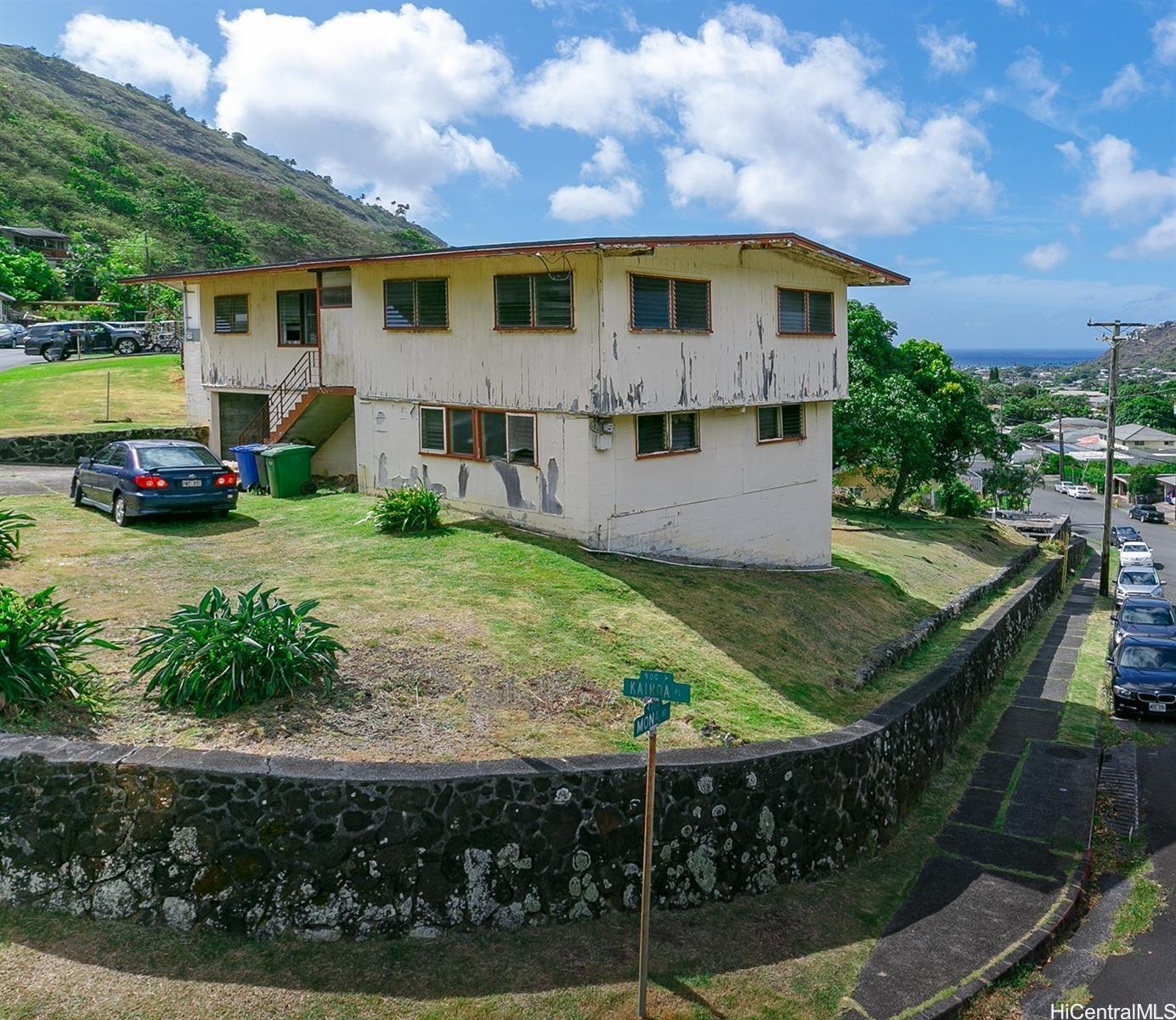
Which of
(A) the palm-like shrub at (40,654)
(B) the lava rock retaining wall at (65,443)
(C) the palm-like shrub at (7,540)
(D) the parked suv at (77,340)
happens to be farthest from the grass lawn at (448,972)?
(D) the parked suv at (77,340)

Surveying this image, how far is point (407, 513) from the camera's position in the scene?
56.9 ft

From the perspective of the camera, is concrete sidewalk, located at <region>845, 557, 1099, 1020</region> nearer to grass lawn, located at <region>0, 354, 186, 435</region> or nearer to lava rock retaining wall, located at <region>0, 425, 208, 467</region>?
Answer: lava rock retaining wall, located at <region>0, 425, 208, 467</region>

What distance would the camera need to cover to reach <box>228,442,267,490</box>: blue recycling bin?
2188 cm

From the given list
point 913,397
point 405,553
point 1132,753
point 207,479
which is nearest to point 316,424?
point 207,479

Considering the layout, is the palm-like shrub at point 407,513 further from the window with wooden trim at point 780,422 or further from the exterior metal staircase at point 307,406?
the window with wooden trim at point 780,422

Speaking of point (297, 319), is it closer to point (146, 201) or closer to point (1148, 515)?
point (1148, 515)

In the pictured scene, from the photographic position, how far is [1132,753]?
15297 millimetres

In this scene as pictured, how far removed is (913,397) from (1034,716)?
21.8 meters

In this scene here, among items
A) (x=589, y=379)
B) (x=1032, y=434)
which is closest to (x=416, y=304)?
(x=589, y=379)

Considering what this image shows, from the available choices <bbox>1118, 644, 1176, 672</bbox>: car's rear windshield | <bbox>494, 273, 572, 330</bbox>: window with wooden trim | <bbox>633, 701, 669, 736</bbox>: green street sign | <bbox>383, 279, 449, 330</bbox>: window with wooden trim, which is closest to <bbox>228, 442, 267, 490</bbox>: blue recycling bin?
<bbox>383, 279, 449, 330</bbox>: window with wooden trim

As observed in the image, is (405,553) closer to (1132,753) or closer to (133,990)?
(133,990)

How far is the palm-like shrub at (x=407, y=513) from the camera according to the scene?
17312mm

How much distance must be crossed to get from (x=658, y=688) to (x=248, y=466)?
16.6m

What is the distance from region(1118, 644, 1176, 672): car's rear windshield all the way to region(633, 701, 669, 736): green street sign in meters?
13.9
